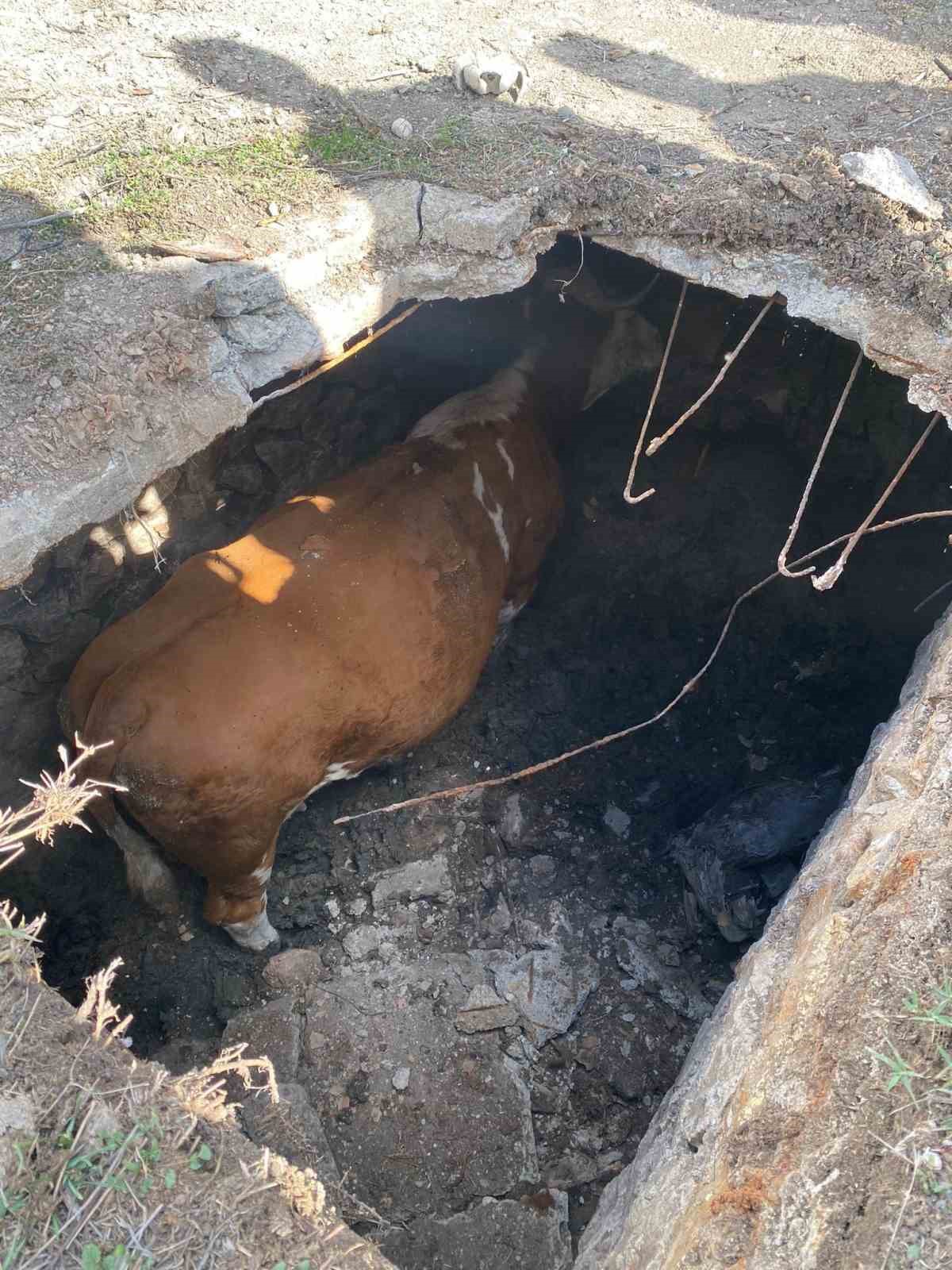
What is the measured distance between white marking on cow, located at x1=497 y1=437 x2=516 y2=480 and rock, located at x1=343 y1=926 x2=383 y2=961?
8.67 feet

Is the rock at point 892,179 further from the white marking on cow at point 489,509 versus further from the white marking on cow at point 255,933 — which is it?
the white marking on cow at point 255,933

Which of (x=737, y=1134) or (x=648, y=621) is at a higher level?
(x=737, y=1134)

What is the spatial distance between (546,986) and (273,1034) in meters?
1.28

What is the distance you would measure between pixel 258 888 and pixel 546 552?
9.51 ft

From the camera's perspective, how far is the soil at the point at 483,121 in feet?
14.0

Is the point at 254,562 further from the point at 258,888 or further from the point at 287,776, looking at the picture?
the point at 258,888

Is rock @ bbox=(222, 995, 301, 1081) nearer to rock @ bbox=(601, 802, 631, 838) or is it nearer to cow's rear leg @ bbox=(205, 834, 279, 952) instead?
cow's rear leg @ bbox=(205, 834, 279, 952)

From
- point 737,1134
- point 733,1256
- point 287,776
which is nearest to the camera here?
point 733,1256

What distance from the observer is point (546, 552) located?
21.1 feet

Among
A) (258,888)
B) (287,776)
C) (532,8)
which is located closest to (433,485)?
(287,776)

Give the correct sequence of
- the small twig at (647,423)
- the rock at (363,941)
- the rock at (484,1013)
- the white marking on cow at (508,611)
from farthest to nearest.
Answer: the white marking on cow at (508,611)
the rock at (363,941)
the rock at (484,1013)
the small twig at (647,423)

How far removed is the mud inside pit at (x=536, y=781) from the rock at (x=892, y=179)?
1520mm

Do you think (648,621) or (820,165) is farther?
(648,621)

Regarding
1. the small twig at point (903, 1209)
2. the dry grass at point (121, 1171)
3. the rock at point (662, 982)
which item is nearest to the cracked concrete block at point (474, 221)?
the dry grass at point (121, 1171)
